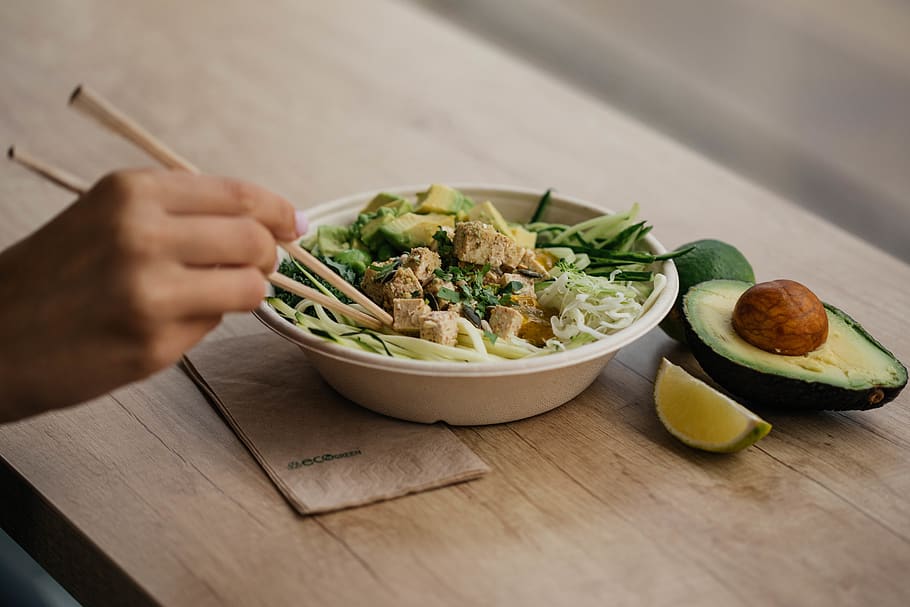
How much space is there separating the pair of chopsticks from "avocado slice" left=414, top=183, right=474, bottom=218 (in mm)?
325

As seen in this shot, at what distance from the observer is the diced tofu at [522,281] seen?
5.32ft

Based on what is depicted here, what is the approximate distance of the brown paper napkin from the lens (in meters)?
1.39

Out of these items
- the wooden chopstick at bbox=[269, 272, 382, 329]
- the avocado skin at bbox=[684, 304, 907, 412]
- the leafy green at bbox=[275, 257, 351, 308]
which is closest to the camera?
the wooden chopstick at bbox=[269, 272, 382, 329]

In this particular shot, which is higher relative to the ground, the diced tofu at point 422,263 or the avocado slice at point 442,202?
the avocado slice at point 442,202

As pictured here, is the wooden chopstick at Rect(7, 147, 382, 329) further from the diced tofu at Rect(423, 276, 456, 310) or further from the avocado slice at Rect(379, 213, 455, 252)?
the avocado slice at Rect(379, 213, 455, 252)

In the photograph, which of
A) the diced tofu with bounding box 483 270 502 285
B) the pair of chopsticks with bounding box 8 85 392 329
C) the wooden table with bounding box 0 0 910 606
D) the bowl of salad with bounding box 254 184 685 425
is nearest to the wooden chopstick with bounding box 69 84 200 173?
the pair of chopsticks with bounding box 8 85 392 329

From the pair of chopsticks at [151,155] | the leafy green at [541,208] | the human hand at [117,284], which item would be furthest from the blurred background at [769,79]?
the human hand at [117,284]

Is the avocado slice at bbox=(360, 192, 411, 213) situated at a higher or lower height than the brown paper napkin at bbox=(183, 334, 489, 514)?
higher

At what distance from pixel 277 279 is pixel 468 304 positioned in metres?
0.35

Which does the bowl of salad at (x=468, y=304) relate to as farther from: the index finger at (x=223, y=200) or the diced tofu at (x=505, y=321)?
the index finger at (x=223, y=200)

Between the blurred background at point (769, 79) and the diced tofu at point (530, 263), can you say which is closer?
the diced tofu at point (530, 263)

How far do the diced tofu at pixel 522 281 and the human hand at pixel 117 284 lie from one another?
1.88ft

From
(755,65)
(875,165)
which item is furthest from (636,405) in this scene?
(755,65)

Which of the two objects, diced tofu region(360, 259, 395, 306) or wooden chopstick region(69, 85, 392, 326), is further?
diced tofu region(360, 259, 395, 306)
